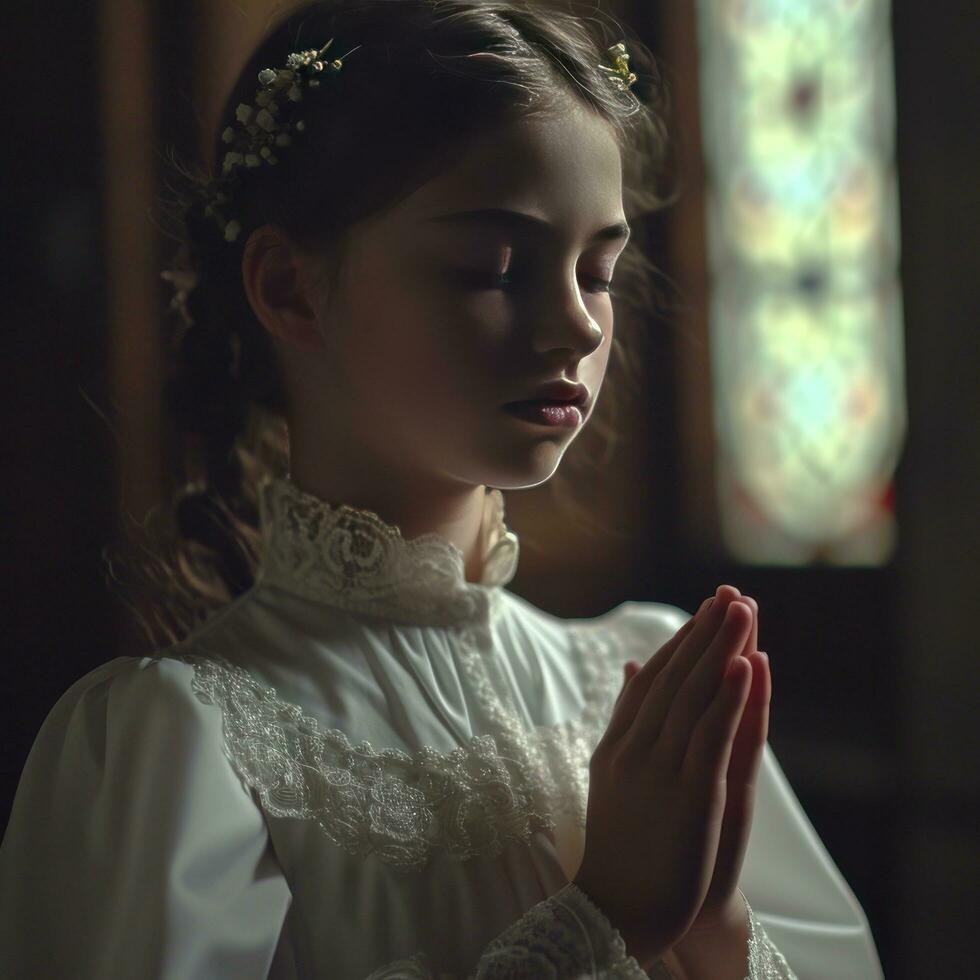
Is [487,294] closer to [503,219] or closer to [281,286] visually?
[503,219]

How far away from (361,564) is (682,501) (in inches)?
93.7

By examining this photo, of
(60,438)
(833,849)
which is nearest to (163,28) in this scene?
(60,438)

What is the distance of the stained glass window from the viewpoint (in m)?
2.99

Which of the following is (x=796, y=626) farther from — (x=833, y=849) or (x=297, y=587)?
(x=297, y=587)

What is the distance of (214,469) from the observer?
1.13 meters

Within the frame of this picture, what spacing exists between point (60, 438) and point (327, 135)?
79 cm

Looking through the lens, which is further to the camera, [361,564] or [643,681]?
[361,564]

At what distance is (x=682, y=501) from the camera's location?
10.6 ft

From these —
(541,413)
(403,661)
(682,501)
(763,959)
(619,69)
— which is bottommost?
(682,501)

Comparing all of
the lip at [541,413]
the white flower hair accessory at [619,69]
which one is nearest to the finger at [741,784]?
the lip at [541,413]

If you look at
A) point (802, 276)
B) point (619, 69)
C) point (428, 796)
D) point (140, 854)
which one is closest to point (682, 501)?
point (802, 276)

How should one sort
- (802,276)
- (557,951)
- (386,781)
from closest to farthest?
(557,951), (386,781), (802,276)

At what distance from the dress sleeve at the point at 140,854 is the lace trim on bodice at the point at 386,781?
0.03 m

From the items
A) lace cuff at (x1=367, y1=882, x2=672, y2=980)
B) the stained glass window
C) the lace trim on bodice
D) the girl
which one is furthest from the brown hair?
the stained glass window
